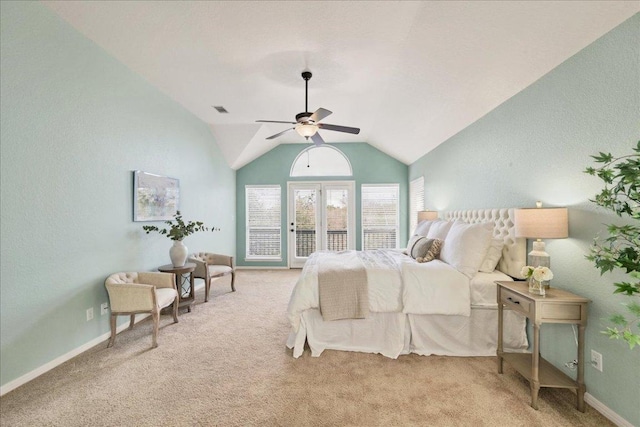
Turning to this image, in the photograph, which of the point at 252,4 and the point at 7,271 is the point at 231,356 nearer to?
the point at 7,271

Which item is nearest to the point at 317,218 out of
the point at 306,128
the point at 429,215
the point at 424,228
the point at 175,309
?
the point at 429,215

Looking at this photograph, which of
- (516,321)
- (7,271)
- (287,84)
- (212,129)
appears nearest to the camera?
(7,271)

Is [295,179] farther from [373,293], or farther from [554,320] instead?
[554,320]

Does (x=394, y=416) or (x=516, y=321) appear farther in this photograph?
(x=516, y=321)

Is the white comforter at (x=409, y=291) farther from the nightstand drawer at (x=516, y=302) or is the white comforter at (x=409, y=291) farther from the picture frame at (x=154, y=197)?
the picture frame at (x=154, y=197)

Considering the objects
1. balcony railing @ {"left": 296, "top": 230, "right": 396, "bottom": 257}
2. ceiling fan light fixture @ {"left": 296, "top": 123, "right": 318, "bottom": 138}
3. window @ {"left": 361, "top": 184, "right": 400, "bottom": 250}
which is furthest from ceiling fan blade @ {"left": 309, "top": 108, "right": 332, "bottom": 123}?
balcony railing @ {"left": 296, "top": 230, "right": 396, "bottom": 257}

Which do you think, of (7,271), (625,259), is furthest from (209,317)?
(625,259)

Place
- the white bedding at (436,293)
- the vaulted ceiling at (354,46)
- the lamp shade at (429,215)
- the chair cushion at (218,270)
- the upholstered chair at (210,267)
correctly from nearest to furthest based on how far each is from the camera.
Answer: the vaulted ceiling at (354,46) → the white bedding at (436,293) → the upholstered chair at (210,267) → the chair cushion at (218,270) → the lamp shade at (429,215)

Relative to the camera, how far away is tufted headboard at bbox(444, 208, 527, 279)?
8.44 ft

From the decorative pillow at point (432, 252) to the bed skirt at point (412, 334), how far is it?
660 millimetres

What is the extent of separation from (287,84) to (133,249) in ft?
9.32

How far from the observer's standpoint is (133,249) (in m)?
3.30

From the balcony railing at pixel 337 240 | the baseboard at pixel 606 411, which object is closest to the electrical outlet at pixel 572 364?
the baseboard at pixel 606 411

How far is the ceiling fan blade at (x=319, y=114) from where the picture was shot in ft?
9.45
